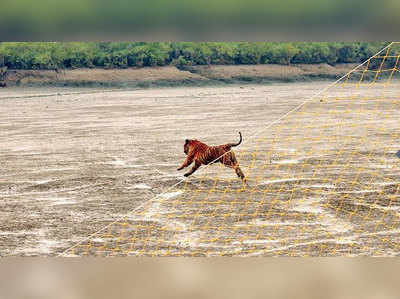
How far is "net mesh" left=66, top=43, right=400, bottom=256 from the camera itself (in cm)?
611

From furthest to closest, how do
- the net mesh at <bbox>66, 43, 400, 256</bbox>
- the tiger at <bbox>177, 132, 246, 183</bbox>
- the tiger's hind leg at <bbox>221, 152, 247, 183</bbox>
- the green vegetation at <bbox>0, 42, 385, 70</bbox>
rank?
1. the green vegetation at <bbox>0, 42, 385, 70</bbox>
2. the tiger at <bbox>177, 132, 246, 183</bbox>
3. the tiger's hind leg at <bbox>221, 152, 247, 183</bbox>
4. the net mesh at <bbox>66, 43, 400, 256</bbox>

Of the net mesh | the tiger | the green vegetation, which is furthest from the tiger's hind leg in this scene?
the green vegetation

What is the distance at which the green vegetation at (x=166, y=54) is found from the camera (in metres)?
55.6

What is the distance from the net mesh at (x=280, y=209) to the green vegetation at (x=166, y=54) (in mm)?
43181

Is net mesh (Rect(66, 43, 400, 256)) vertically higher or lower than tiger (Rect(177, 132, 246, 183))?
lower

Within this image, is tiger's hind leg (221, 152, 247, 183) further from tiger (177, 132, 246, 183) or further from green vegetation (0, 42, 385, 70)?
green vegetation (0, 42, 385, 70)

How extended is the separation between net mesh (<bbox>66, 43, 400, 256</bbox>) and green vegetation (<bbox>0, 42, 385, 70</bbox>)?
1700 inches

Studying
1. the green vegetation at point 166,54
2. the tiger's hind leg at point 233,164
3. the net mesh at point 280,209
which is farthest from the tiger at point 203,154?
the green vegetation at point 166,54

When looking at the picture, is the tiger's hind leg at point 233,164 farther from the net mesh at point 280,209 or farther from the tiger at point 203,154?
the net mesh at point 280,209

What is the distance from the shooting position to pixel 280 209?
7973mm

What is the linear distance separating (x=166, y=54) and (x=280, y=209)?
166ft

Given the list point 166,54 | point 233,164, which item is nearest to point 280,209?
point 233,164

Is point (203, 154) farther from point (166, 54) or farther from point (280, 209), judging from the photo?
point (166, 54)

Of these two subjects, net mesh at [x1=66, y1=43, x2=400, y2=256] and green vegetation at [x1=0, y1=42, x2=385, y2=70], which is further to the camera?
green vegetation at [x1=0, y1=42, x2=385, y2=70]
